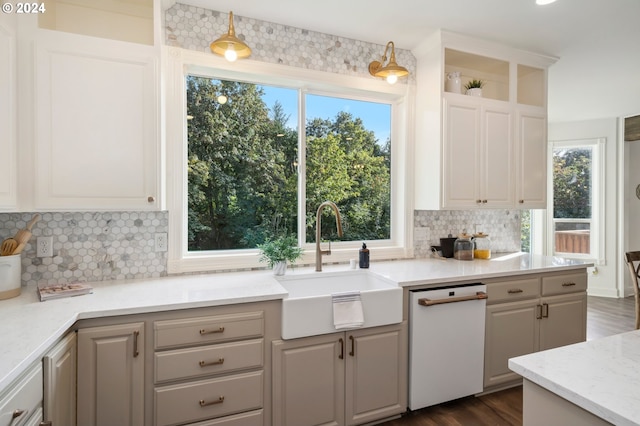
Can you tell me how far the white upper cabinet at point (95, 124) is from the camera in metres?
1.70

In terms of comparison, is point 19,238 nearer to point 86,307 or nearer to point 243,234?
point 86,307

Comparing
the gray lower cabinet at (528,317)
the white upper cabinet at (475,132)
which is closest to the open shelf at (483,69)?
the white upper cabinet at (475,132)

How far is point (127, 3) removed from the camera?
6.63ft

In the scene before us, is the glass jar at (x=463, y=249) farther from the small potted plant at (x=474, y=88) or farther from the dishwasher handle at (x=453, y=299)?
the small potted plant at (x=474, y=88)

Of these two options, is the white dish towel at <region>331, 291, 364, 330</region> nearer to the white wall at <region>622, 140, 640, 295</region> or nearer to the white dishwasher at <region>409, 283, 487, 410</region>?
the white dishwasher at <region>409, 283, 487, 410</region>

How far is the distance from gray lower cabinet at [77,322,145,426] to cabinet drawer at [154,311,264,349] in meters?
0.10

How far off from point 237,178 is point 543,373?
213 cm

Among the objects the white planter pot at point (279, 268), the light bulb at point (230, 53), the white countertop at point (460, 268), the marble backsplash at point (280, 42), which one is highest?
the marble backsplash at point (280, 42)

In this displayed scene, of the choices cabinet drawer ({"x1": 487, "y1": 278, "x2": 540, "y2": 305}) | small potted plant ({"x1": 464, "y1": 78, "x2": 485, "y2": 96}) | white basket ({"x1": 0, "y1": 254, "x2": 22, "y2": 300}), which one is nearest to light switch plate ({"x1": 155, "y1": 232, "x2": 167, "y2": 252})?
white basket ({"x1": 0, "y1": 254, "x2": 22, "y2": 300})

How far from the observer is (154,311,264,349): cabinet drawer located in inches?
65.4

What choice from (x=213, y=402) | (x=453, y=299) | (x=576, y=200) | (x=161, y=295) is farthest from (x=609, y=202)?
(x=161, y=295)

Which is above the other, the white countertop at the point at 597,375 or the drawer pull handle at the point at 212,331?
the white countertop at the point at 597,375

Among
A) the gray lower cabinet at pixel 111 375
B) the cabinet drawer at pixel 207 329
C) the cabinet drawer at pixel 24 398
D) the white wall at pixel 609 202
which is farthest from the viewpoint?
the white wall at pixel 609 202

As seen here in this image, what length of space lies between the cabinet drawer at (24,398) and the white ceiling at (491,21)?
2211 mm
